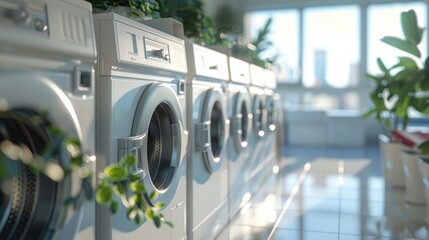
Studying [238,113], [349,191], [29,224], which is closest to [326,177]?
[349,191]

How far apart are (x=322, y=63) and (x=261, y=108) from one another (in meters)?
3.61

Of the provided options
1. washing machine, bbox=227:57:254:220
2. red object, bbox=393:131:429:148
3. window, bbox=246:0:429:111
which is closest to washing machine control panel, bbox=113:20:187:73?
washing machine, bbox=227:57:254:220

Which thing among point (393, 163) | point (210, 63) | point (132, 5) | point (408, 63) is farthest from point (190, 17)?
point (393, 163)

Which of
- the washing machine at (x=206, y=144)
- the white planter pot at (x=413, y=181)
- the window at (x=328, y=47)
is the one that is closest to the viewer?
the washing machine at (x=206, y=144)

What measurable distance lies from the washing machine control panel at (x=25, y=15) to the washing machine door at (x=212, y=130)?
0.96 metres

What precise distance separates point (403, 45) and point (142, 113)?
5.19ft

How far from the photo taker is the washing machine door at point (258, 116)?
2848mm

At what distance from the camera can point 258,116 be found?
2977mm

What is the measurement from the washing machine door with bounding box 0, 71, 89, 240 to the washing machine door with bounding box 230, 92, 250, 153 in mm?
1455

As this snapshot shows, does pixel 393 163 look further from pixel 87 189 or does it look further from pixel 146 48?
pixel 87 189

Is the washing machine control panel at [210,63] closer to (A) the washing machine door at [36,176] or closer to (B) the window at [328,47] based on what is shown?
(A) the washing machine door at [36,176]

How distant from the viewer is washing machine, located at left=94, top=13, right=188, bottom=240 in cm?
105

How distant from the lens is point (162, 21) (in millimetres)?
1568

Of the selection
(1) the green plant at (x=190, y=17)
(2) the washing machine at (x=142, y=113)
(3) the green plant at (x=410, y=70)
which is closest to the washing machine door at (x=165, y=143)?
(2) the washing machine at (x=142, y=113)
